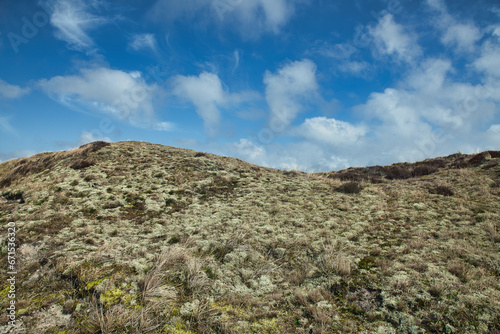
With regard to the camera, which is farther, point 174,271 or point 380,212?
point 380,212

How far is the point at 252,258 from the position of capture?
318 inches

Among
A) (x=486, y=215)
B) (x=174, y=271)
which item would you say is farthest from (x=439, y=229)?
(x=174, y=271)

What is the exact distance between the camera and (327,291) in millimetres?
6227

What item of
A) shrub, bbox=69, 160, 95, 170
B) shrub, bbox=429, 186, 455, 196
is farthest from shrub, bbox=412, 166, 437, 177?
shrub, bbox=69, 160, 95, 170

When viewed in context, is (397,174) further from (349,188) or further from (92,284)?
(92,284)

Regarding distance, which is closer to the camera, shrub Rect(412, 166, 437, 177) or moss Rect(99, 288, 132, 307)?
moss Rect(99, 288, 132, 307)

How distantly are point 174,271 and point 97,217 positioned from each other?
257 inches

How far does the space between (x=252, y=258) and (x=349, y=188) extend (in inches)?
399

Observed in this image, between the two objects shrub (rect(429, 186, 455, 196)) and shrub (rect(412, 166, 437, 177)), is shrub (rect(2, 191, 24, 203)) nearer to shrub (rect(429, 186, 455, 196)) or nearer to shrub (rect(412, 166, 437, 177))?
shrub (rect(429, 186, 455, 196))

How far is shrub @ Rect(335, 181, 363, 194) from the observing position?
1529 cm

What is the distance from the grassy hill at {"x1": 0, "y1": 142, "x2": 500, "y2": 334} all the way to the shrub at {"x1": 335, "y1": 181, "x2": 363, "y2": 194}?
13 cm

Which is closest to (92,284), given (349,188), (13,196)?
(13,196)

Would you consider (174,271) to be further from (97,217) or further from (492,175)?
(492,175)

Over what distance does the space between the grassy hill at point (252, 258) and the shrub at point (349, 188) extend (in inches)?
5.2
